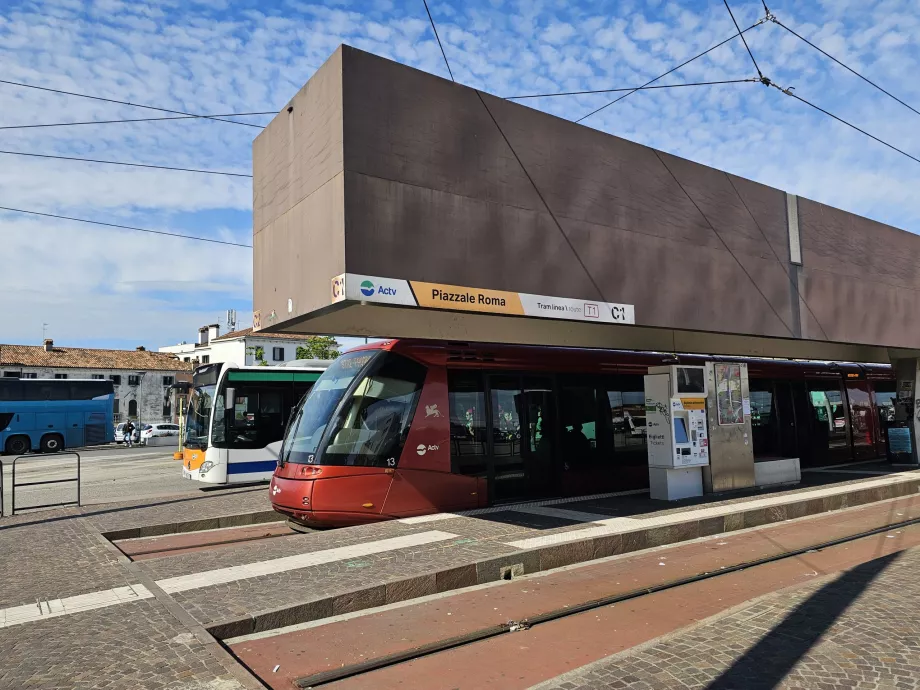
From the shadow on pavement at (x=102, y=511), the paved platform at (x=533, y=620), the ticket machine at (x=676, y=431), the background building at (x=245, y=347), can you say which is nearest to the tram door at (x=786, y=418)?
the ticket machine at (x=676, y=431)

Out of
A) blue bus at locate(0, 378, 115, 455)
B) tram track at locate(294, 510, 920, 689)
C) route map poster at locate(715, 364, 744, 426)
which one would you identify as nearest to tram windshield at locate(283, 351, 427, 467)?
tram track at locate(294, 510, 920, 689)

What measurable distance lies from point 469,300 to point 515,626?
4.32 meters

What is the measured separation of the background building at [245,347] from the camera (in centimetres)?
7275

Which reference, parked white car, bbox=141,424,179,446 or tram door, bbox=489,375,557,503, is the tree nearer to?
parked white car, bbox=141,424,179,446

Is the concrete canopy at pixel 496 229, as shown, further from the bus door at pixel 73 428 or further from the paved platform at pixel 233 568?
the bus door at pixel 73 428

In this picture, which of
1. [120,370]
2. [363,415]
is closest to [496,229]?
[363,415]

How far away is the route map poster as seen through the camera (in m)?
12.4

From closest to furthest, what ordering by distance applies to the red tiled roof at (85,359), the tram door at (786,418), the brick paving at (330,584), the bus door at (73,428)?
the brick paving at (330,584)
the tram door at (786,418)
the bus door at (73,428)
the red tiled roof at (85,359)

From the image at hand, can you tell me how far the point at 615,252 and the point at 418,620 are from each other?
21.5 ft

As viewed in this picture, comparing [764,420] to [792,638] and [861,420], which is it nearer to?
[861,420]

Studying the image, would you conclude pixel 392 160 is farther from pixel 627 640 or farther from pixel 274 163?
pixel 627 640

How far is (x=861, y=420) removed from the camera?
18.6 m

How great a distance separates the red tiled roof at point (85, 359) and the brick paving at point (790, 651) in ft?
197

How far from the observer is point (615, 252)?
34.3 feet
